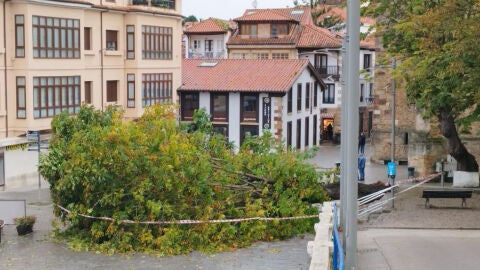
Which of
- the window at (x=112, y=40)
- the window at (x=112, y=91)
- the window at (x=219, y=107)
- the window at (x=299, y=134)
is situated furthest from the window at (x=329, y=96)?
the window at (x=112, y=40)

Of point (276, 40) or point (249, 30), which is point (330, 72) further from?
point (249, 30)

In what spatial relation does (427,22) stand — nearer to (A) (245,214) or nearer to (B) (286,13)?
(A) (245,214)

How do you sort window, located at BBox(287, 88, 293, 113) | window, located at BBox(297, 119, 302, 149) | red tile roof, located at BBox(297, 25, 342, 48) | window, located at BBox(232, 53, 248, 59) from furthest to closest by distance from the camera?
window, located at BBox(232, 53, 248, 59)
red tile roof, located at BBox(297, 25, 342, 48)
window, located at BBox(297, 119, 302, 149)
window, located at BBox(287, 88, 293, 113)

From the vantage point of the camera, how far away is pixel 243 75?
162 feet

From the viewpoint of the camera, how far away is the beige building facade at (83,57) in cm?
3206

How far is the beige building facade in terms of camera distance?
32.1 metres

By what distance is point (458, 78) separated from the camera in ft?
65.7

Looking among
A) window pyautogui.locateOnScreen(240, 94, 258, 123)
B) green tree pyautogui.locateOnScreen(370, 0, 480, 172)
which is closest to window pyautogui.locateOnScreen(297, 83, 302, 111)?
window pyautogui.locateOnScreen(240, 94, 258, 123)

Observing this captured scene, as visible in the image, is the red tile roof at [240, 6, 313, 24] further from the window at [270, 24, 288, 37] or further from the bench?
the bench

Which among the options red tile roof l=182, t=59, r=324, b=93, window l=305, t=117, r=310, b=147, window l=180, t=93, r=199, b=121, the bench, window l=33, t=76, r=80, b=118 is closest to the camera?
the bench

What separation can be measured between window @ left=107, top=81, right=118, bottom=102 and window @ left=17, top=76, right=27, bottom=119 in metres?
→ 7.79

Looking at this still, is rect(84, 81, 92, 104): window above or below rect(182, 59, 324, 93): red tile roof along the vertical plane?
below

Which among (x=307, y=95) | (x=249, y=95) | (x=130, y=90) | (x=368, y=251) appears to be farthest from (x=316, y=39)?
(x=368, y=251)

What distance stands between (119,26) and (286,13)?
29851 millimetres
